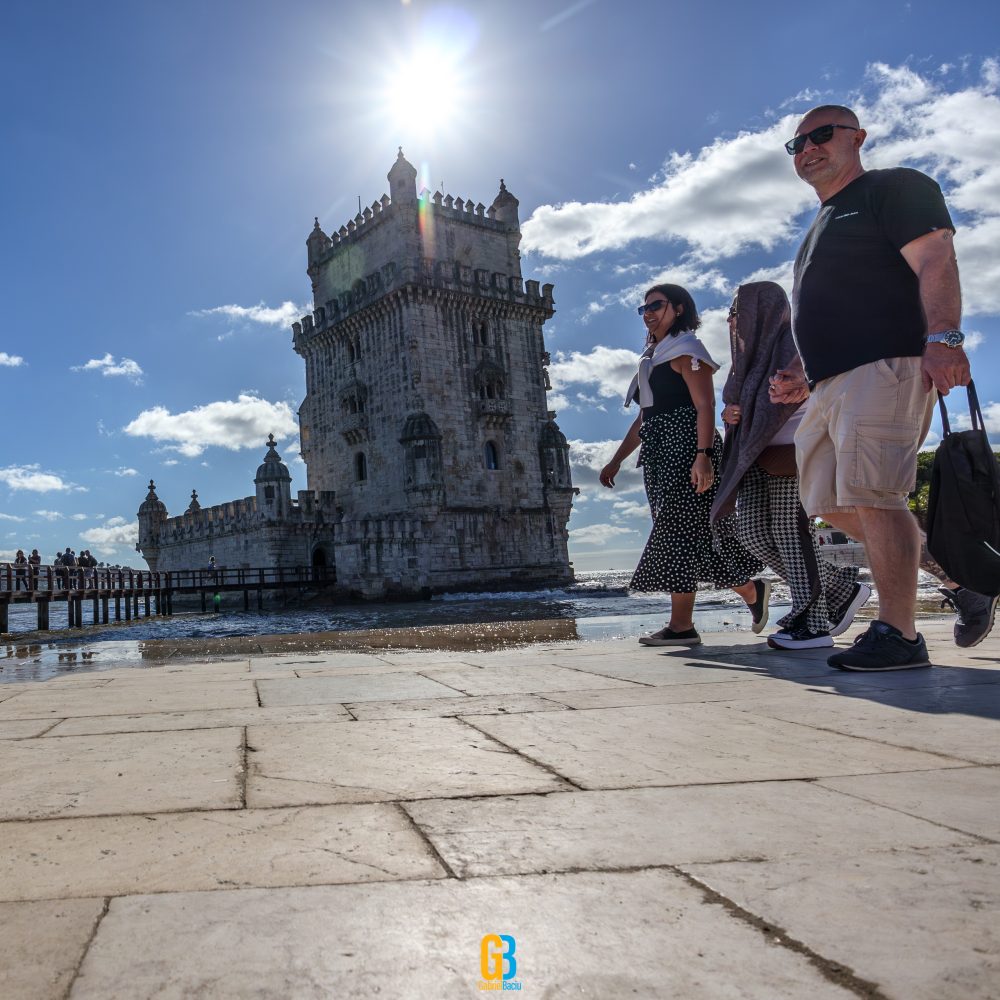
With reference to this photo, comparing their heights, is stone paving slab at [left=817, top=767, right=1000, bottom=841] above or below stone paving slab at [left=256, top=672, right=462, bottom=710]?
below

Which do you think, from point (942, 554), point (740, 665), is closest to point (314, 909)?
point (942, 554)

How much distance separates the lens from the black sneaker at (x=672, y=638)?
5379mm

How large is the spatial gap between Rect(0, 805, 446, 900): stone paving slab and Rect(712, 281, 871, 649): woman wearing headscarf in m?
3.68

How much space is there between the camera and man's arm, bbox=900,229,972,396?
3365 millimetres

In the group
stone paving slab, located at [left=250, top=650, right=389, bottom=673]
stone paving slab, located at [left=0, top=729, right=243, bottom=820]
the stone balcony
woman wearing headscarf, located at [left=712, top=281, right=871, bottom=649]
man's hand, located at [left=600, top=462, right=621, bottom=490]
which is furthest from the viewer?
the stone balcony

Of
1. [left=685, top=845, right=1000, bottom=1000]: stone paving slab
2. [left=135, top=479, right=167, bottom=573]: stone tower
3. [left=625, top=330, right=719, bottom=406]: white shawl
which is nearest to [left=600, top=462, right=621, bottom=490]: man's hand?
[left=625, top=330, right=719, bottom=406]: white shawl

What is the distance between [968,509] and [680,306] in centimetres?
292

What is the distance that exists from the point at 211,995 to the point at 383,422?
32249mm

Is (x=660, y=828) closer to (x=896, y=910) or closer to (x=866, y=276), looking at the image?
(x=896, y=910)

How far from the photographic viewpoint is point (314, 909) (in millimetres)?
1175

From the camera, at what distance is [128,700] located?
3.49m

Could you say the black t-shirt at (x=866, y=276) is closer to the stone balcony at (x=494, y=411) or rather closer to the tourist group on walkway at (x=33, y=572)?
the tourist group on walkway at (x=33, y=572)

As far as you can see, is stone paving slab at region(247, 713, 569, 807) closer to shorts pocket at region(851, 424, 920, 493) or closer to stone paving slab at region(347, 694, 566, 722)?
stone paving slab at region(347, 694, 566, 722)

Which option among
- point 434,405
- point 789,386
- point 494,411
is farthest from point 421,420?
point 789,386
